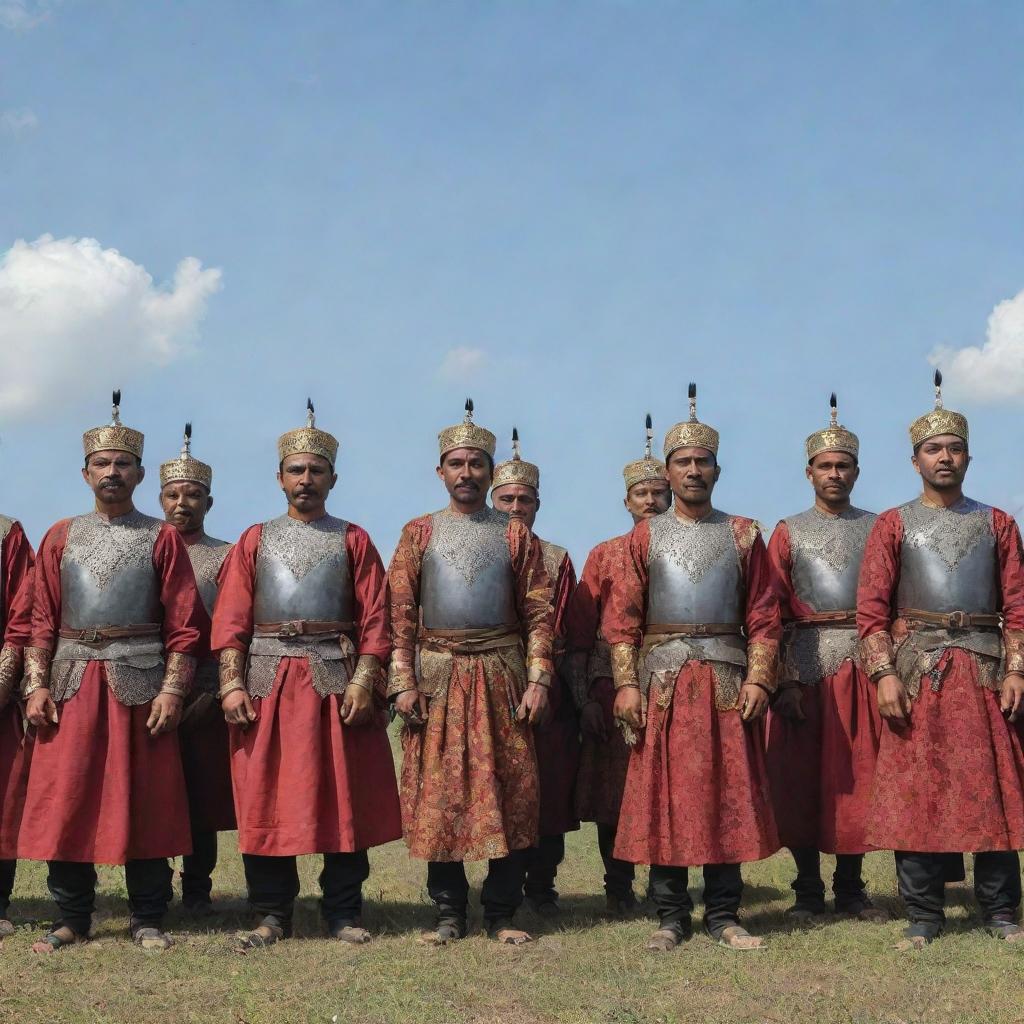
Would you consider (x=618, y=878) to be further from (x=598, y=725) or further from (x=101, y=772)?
(x=101, y=772)

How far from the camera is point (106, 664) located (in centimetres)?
653

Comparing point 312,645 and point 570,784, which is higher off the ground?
point 312,645

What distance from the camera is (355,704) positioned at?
643 centimetres

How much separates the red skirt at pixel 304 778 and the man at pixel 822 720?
241 centimetres

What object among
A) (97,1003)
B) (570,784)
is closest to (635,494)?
(570,784)

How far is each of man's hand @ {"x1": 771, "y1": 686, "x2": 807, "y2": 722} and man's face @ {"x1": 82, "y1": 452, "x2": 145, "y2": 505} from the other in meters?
3.99

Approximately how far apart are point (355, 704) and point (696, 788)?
184 cm

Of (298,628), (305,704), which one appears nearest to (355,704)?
(305,704)

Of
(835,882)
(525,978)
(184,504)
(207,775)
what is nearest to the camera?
(525,978)

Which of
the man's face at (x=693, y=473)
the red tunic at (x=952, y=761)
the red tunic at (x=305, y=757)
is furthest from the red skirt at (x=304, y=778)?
the red tunic at (x=952, y=761)

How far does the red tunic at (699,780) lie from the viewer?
20.4 feet

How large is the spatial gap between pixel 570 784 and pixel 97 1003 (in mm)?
3174

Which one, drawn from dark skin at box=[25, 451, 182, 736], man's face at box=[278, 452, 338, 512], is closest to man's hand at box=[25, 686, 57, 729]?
dark skin at box=[25, 451, 182, 736]

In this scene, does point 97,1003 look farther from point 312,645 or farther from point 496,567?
point 496,567
